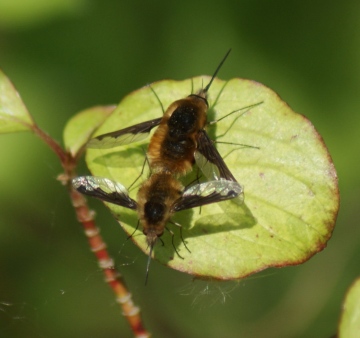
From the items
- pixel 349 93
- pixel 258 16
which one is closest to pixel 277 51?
pixel 258 16

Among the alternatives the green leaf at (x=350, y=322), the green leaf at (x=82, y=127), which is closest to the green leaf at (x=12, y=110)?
the green leaf at (x=82, y=127)

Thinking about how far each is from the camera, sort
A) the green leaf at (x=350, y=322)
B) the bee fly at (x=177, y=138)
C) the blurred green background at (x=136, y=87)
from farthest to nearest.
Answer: the blurred green background at (x=136, y=87) → the bee fly at (x=177, y=138) → the green leaf at (x=350, y=322)

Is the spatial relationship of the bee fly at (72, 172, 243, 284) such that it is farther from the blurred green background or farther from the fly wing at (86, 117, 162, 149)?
the blurred green background

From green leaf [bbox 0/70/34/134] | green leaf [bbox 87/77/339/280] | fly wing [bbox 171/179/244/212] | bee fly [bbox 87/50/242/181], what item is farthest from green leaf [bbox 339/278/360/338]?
green leaf [bbox 0/70/34/134]

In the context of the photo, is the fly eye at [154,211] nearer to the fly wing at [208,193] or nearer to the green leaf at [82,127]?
the fly wing at [208,193]

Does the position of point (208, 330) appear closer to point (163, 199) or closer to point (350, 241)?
point (350, 241)

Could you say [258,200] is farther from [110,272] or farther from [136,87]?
[136,87]

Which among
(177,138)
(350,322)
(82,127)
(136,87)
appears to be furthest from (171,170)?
(136,87)
